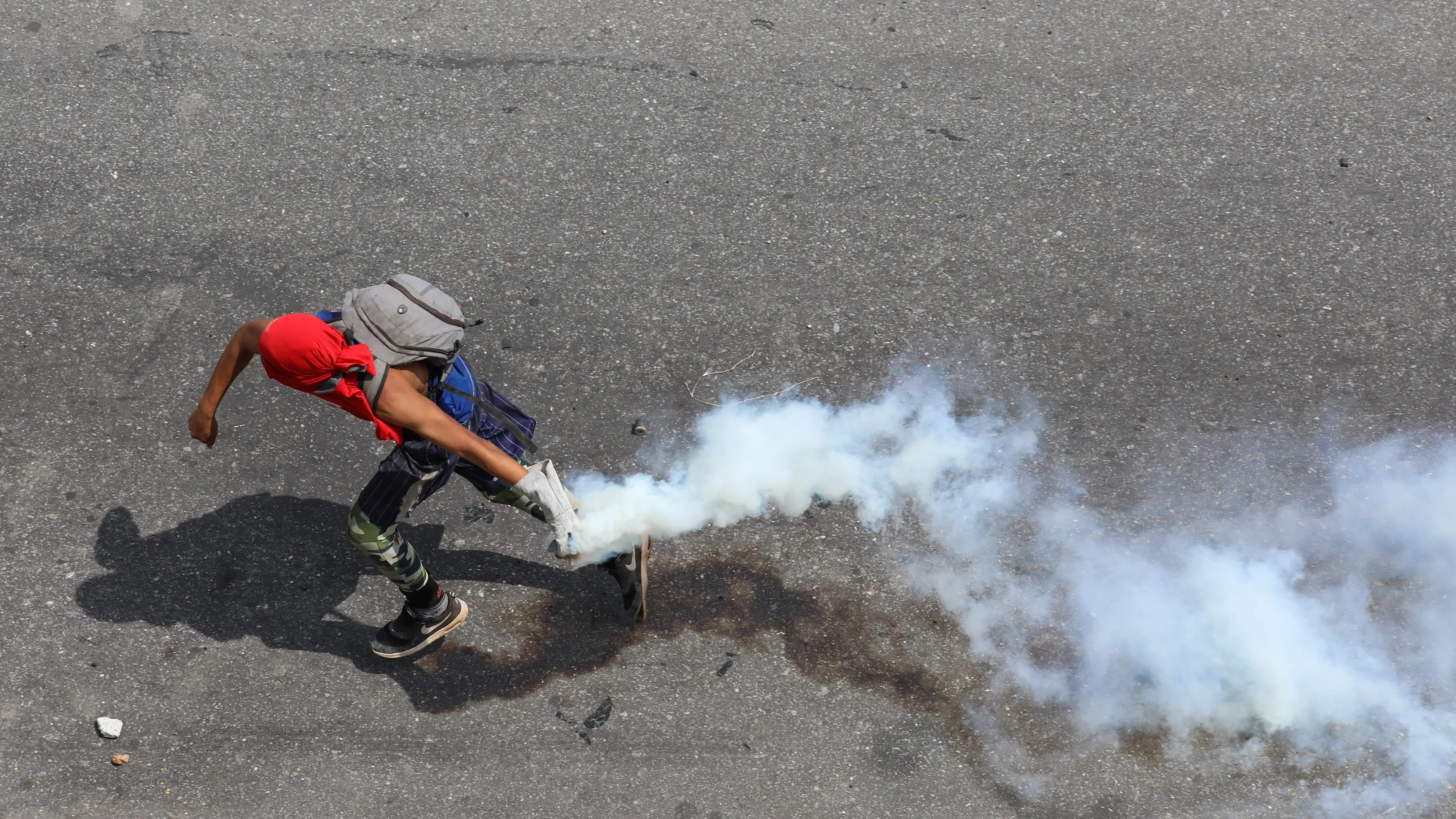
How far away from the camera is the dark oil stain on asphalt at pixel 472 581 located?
3.87 metres

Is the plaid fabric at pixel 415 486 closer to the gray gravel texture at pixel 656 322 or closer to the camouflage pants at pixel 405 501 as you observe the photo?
the camouflage pants at pixel 405 501

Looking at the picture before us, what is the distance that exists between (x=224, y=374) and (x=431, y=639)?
1134 mm

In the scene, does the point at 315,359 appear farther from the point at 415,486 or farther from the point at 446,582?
the point at 446,582

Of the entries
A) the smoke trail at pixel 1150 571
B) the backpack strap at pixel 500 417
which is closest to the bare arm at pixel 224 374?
the backpack strap at pixel 500 417

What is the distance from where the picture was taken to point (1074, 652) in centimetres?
392

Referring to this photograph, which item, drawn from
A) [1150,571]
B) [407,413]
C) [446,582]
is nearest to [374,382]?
[407,413]

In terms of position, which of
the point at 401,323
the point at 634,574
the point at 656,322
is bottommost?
the point at 401,323

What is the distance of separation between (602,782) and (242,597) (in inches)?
60.9

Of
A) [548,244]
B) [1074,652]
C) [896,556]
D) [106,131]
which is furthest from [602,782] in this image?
[106,131]

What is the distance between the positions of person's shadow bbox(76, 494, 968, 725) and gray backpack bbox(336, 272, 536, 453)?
1.16 m

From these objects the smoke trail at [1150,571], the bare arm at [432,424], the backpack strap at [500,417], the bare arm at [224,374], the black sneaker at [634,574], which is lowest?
the bare arm at [224,374]

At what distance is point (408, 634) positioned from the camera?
3854mm

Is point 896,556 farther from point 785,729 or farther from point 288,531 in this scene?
point 288,531

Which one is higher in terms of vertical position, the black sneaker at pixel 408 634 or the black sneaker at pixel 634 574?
the black sneaker at pixel 634 574
